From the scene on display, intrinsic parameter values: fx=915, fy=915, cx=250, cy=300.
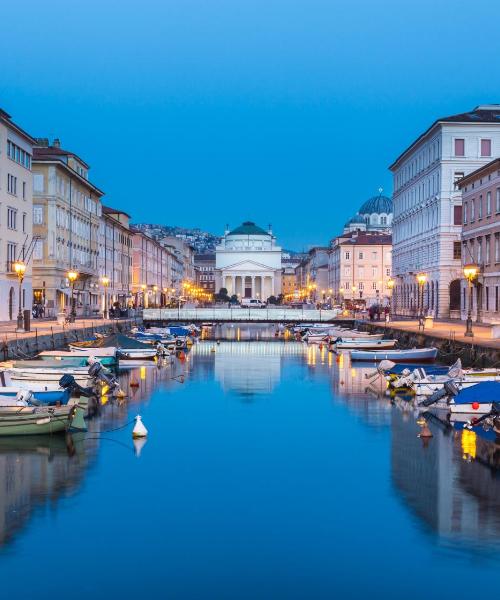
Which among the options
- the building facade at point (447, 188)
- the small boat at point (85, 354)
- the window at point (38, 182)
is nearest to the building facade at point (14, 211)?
the window at point (38, 182)

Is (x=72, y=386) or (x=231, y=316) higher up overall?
(x=231, y=316)

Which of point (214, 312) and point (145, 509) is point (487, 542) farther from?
point (214, 312)

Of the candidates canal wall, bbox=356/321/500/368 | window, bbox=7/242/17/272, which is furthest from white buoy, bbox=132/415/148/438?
window, bbox=7/242/17/272

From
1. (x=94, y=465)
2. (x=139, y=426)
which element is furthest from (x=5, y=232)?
(x=94, y=465)

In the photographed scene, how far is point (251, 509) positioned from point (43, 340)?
35691 mm

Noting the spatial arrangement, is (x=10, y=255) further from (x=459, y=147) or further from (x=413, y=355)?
(x=459, y=147)

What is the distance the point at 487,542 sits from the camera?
17.1 metres

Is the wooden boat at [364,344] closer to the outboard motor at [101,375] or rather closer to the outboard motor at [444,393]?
the outboard motor at [101,375]

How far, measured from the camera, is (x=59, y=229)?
86188 millimetres

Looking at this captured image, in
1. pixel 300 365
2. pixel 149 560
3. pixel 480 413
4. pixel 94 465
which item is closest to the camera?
pixel 149 560

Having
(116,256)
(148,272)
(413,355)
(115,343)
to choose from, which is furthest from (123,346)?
(148,272)

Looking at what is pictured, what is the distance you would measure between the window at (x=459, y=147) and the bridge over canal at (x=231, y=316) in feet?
71.0

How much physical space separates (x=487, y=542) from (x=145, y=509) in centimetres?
725

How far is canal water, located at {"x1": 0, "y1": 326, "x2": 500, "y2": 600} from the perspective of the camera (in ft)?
50.4
